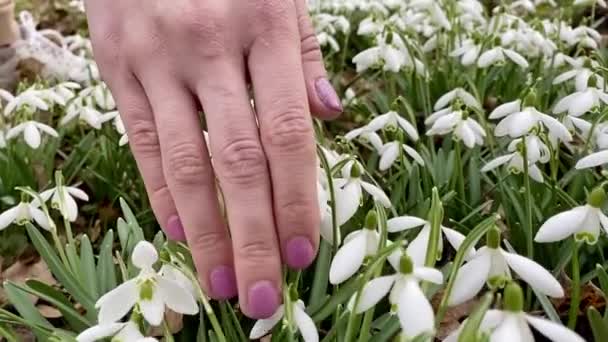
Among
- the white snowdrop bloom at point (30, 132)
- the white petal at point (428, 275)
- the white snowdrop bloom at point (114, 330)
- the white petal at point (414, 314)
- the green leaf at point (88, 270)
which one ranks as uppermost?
the white petal at point (428, 275)

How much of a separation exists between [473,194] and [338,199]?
1.92 ft

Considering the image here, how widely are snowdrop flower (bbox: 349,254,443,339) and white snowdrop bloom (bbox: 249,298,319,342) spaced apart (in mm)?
81

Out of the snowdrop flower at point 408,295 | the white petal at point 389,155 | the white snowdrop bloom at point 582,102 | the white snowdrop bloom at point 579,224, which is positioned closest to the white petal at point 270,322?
the snowdrop flower at point 408,295

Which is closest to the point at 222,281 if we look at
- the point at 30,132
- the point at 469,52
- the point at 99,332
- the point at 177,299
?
the point at 177,299

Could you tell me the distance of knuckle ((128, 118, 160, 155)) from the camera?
112 centimetres

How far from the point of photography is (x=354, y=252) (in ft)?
3.37

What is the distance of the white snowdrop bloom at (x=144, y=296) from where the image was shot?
0.99m

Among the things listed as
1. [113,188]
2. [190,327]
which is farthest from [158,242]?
[113,188]

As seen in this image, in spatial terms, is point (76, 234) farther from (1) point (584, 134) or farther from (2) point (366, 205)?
(1) point (584, 134)

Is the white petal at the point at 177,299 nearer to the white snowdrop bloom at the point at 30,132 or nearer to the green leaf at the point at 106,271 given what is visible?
the green leaf at the point at 106,271

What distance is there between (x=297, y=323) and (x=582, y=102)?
0.85 m

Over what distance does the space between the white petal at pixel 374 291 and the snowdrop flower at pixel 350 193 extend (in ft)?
0.84

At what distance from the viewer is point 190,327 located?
1264 mm

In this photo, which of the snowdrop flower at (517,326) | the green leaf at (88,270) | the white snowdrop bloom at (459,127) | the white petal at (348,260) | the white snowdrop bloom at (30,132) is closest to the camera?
the snowdrop flower at (517,326)
